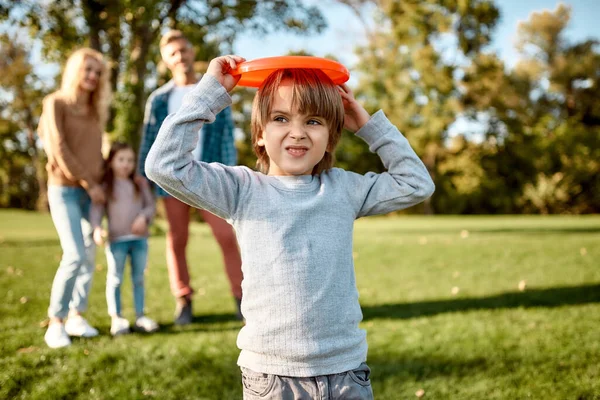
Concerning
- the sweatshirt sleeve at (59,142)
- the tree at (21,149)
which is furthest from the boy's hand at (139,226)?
the tree at (21,149)

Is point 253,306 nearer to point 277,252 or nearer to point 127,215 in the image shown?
point 277,252

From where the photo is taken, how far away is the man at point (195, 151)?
157 inches

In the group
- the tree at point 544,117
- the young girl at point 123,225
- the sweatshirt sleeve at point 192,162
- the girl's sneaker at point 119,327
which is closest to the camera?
the sweatshirt sleeve at point 192,162

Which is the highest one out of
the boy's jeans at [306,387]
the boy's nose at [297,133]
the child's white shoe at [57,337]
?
the boy's nose at [297,133]

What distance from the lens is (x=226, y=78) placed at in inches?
70.4

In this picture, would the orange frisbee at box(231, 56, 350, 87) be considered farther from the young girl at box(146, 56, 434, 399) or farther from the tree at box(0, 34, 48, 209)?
the tree at box(0, 34, 48, 209)

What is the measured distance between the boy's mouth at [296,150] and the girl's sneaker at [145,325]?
104 inches

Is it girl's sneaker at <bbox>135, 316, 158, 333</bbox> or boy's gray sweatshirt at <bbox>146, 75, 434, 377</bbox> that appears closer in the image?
boy's gray sweatshirt at <bbox>146, 75, 434, 377</bbox>

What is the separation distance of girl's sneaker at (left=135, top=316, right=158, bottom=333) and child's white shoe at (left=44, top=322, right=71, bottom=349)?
21.1 inches

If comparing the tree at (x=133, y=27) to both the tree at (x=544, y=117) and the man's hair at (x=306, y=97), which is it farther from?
the tree at (x=544, y=117)

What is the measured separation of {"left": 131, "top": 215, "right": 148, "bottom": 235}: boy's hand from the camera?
3.93m

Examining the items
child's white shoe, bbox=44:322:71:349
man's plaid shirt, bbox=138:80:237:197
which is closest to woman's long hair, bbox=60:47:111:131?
man's plaid shirt, bbox=138:80:237:197

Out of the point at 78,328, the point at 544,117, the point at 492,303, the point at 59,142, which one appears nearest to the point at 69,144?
the point at 59,142

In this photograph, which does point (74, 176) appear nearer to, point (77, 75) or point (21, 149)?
point (77, 75)
